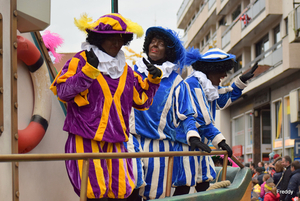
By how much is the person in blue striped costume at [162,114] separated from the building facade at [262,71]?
12583 millimetres

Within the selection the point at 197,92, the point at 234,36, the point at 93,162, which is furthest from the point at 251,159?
the point at 93,162

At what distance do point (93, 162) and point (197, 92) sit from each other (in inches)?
63.9

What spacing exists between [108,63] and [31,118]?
975 mm

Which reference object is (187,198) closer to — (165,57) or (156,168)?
(156,168)

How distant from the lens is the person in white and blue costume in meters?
4.05

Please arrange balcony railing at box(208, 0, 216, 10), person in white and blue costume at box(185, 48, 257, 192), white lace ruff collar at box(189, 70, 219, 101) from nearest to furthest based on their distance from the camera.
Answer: person in white and blue costume at box(185, 48, 257, 192), white lace ruff collar at box(189, 70, 219, 101), balcony railing at box(208, 0, 216, 10)

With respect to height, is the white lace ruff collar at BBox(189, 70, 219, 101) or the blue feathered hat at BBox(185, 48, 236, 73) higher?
the blue feathered hat at BBox(185, 48, 236, 73)

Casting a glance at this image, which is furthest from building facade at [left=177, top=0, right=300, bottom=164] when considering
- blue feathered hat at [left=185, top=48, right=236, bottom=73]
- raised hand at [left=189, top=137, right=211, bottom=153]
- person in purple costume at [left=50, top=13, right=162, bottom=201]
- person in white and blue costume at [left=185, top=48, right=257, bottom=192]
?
person in purple costume at [left=50, top=13, right=162, bottom=201]

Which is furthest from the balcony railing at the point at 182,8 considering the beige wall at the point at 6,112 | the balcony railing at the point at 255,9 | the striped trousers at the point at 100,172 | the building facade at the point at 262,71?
the striped trousers at the point at 100,172

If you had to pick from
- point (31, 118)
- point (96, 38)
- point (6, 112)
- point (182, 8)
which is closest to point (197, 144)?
point (96, 38)

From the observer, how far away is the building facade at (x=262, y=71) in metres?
16.8

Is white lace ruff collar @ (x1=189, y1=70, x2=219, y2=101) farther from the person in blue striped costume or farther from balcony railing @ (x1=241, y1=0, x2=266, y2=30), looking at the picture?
balcony railing @ (x1=241, y1=0, x2=266, y2=30)

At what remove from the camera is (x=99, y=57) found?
9.89 ft

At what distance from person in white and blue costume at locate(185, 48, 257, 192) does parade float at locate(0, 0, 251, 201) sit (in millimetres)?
312
